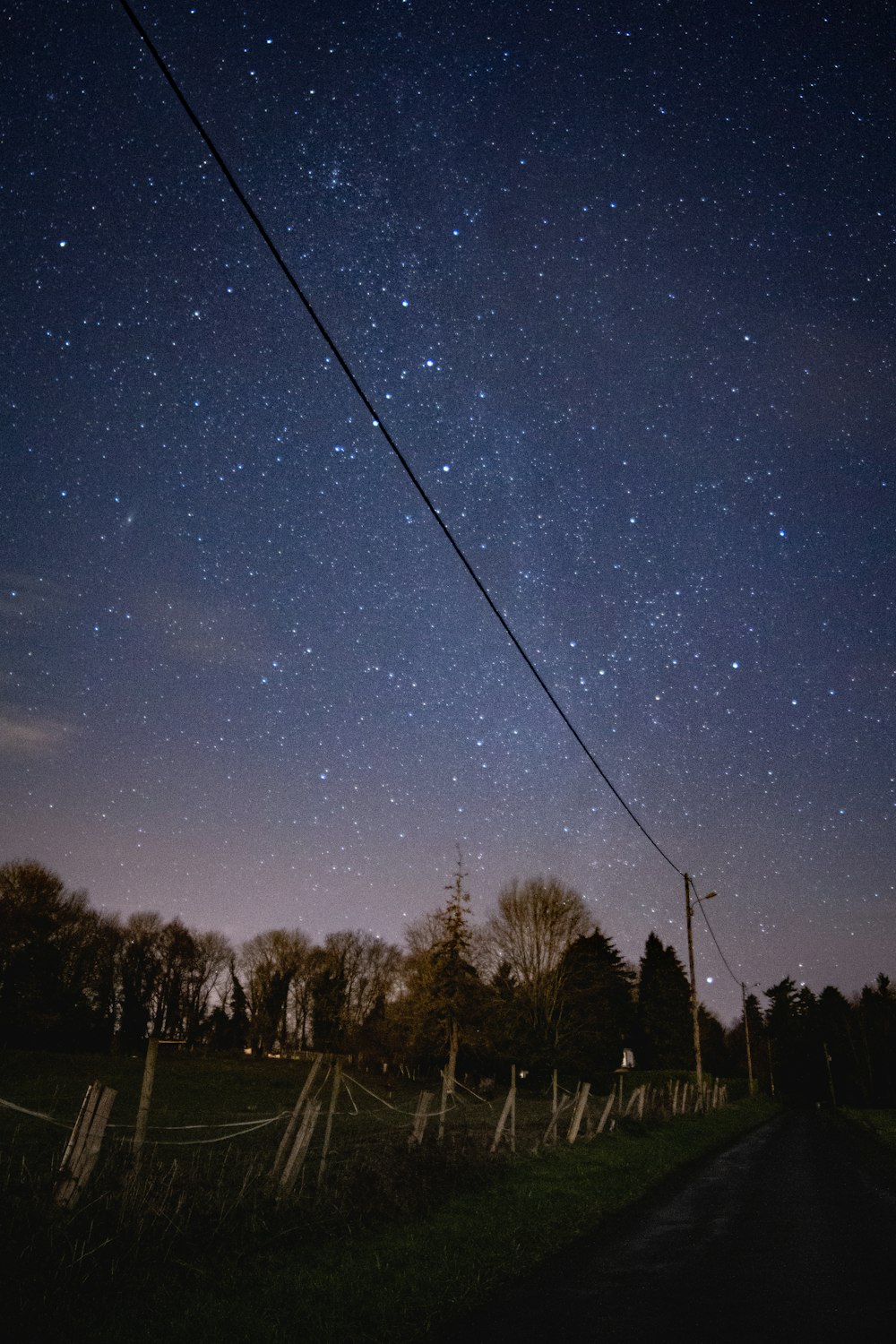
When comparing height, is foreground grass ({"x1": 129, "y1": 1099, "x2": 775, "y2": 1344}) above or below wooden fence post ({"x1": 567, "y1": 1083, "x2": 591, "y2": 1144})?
above

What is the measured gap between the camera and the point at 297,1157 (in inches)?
325

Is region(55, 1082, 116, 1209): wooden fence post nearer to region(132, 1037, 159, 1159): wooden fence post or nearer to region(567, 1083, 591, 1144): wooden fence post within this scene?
region(132, 1037, 159, 1159): wooden fence post

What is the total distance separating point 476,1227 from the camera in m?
8.27

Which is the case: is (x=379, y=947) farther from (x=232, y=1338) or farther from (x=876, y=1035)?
(x=232, y=1338)

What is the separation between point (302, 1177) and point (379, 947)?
7673 centimetres

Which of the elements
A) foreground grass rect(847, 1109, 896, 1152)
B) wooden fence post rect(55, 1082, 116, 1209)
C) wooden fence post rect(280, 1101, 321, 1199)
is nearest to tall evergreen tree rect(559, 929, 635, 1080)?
foreground grass rect(847, 1109, 896, 1152)

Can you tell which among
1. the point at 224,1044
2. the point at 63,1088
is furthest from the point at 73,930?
the point at 63,1088

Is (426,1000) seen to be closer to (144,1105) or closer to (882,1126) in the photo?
(882,1126)

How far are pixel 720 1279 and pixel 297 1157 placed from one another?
14.5 feet

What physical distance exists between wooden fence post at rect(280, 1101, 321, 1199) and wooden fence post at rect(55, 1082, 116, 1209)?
2.26 metres

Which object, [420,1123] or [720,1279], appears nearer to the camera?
[720,1279]

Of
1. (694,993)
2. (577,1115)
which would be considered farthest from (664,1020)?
(577,1115)

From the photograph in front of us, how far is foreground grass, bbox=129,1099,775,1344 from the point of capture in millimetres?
5156

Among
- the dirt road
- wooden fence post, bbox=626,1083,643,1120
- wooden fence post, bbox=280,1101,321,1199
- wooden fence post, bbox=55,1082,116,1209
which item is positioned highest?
wooden fence post, bbox=55,1082,116,1209
